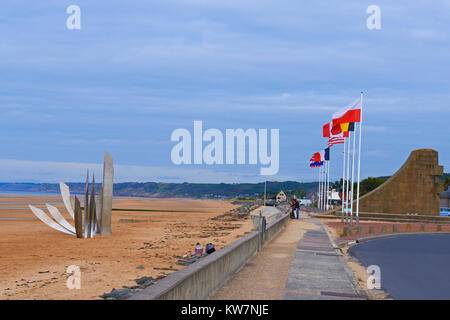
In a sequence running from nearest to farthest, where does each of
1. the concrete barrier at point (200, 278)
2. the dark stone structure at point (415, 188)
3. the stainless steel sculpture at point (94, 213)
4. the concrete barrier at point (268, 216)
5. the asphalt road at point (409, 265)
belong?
the concrete barrier at point (200, 278)
the asphalt road at point (409, 265)
the concrete barrier at point (268, 216)
the stainless steel sculpture at point (94, 213)
the dark stone structure at point (415, 188)

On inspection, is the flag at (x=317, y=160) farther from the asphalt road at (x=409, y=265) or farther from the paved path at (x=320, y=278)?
the paved path at (x=320, y=278)

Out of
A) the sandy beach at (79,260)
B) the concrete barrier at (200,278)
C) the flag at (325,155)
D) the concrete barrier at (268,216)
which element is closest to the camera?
the concrete barrier at (200,278)

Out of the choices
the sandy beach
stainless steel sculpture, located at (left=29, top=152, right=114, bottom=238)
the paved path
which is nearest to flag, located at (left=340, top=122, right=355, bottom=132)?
the sandy beach

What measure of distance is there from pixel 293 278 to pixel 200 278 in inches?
158

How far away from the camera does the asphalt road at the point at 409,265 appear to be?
1308 cm

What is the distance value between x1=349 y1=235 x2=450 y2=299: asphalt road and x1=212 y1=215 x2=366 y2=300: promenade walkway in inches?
49.2

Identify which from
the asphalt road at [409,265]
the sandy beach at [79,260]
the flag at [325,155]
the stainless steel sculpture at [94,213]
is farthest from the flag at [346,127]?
the flag at [325,155]

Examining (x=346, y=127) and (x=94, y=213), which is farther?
(x=346, y=127)

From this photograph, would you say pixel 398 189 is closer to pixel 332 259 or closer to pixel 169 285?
pixel 332 259

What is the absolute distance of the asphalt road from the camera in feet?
42.9

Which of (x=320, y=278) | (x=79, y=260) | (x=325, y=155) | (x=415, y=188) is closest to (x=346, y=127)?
(x=79, y=260)

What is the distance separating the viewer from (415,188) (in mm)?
52219

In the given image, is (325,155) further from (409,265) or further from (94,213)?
(409,265)
